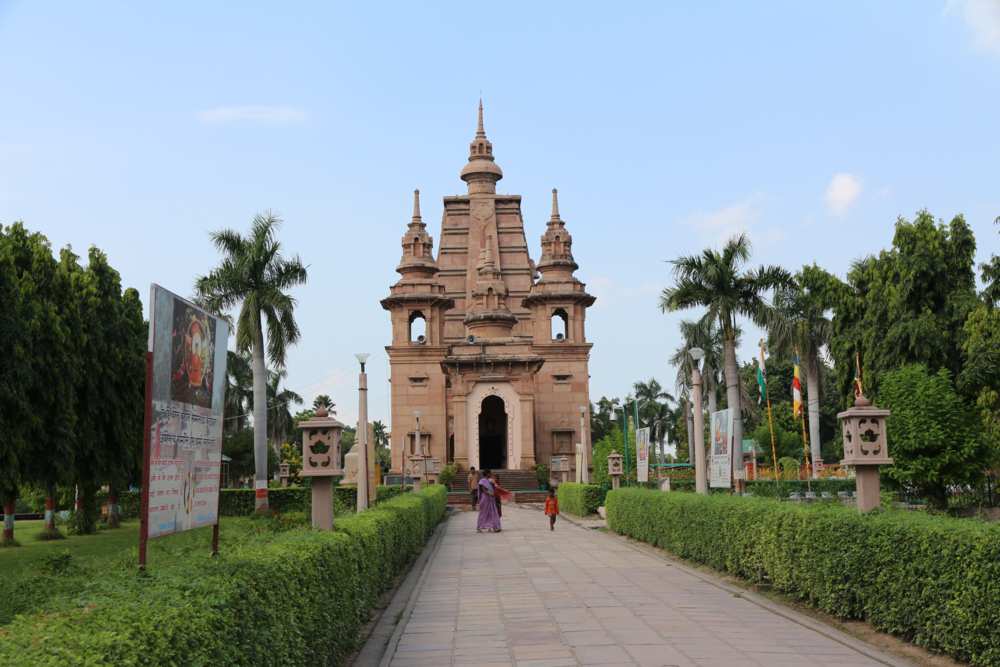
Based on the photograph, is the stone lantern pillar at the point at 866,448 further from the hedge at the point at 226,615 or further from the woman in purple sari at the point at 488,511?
the woman in purple sari at the point at 488,511

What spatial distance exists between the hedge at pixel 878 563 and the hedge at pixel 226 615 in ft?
18.4

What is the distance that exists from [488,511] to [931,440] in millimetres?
15466

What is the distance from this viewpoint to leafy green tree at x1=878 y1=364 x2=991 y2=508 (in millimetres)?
32781

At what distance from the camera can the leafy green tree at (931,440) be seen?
32.8 meters

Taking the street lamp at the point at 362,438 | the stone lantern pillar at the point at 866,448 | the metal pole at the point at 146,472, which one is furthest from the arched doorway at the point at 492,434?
the metal pole at the point at 146,472

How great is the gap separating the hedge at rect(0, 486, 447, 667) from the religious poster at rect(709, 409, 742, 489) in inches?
316

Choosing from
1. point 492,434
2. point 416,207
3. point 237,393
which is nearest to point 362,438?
point 492,434

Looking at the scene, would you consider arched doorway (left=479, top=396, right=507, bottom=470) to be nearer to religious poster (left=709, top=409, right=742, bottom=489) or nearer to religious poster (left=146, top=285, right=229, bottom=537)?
religious poster (left=709, top=409, right=742, bottom=489)

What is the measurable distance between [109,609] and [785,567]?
403 inches

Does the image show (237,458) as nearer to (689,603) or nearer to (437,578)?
(437,578)

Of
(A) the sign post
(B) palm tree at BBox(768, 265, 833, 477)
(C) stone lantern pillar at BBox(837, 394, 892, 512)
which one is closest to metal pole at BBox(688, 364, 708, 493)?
(C) stone lantern pillar at BBox(837, 394, 892, 512)

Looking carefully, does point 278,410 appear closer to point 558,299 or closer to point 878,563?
point 558,299

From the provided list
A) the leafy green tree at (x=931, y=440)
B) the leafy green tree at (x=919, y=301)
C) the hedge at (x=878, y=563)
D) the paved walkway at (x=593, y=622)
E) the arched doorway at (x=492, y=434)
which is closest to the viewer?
the hedge at (x=878, y=563)

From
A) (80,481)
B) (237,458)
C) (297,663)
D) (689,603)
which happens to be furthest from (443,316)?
(297,663)
